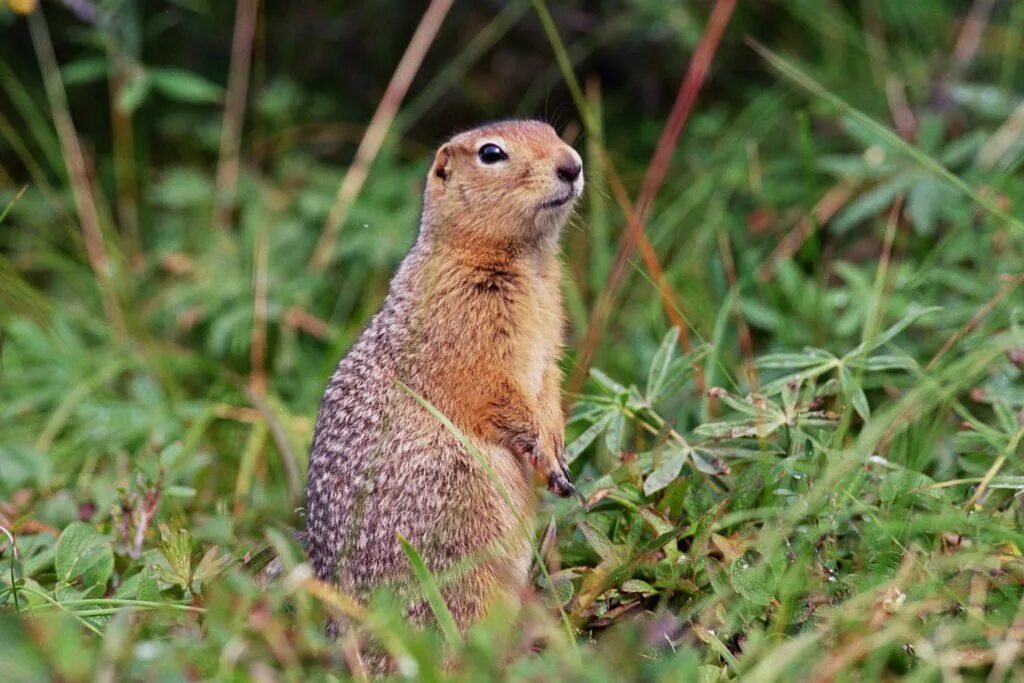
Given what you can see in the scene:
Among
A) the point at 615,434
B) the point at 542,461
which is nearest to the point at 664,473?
the point at 615,434

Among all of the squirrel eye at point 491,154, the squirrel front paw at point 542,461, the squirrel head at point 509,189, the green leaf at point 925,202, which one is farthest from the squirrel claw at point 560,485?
the green leaf at point 925,202

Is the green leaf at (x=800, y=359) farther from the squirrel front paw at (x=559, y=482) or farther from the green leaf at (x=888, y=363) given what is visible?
the squirrel front paw at (x=559, y=482)

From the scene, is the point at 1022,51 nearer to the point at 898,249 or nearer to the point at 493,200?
the point at 898,249

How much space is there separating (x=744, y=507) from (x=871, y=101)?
2.69 metres

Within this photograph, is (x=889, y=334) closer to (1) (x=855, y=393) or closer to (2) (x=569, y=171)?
(1) (x=855, y=393)

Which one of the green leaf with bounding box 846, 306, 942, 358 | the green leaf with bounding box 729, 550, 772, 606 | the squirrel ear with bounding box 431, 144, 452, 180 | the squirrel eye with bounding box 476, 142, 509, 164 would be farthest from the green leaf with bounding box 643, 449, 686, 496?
the squirrel ear with bounding box 431, 144, 452, 180

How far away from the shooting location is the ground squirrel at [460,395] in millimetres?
2928

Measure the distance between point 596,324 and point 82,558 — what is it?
5.91ft

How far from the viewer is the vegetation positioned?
102 inches

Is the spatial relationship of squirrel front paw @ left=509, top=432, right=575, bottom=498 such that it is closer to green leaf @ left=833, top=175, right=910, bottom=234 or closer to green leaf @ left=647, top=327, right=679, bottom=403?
green leaf @ left=647, top=327, right=679, bottom=403

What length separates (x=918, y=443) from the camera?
323 centimetres

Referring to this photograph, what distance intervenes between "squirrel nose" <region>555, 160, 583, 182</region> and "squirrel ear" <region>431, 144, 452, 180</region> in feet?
1.34

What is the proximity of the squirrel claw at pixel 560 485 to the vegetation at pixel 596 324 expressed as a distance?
0.09 feet

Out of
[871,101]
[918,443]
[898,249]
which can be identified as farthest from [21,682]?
[871,101]
